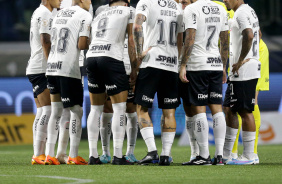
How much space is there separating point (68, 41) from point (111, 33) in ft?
2.31

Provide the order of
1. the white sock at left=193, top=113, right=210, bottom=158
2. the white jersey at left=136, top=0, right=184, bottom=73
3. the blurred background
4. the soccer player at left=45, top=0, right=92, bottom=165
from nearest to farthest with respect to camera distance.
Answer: the white jersey at left=136, top=0, right=184, bottom=73, the white sock at left=193, top=113, right=210, bottom=158, the soccer player at left=45, top=0, right=92, bottom=165, the blurred background

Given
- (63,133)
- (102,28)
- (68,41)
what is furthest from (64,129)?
(102,28)

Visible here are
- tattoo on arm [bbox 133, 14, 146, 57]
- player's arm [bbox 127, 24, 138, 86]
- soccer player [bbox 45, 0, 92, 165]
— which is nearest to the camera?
tattoo on arm [bbox 133, 14, 146, 57]

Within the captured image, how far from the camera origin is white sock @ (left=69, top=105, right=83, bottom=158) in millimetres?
8664

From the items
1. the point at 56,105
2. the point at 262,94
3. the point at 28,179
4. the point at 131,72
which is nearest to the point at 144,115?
the point at 131,72

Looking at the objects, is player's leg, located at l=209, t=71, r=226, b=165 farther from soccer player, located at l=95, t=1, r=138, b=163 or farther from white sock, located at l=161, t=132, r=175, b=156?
soccer player, located at l=95, t=1, r=138, b=163

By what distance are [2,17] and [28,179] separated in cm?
1675

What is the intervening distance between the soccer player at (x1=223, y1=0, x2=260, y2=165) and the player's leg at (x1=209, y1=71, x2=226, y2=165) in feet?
0.93

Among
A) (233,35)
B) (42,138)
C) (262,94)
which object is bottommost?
(262,94)

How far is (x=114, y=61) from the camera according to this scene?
8242 mm

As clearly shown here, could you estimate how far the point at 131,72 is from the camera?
8.30 metres

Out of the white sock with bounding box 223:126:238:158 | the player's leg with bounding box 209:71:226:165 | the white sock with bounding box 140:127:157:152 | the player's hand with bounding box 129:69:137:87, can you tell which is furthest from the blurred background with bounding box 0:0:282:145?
the white sock with bounding box 140:127:157:152

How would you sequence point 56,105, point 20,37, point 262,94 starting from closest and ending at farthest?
point 56,105 < point 262,94 < point 20,37

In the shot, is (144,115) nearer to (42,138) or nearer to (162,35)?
(162,35)
